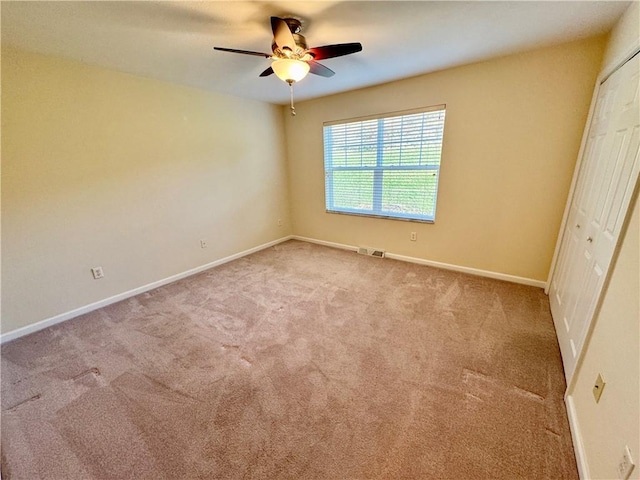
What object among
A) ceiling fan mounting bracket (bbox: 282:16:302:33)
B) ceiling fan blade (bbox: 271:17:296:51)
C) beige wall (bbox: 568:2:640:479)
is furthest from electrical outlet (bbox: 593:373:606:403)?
ceiling fan mounting bracket (bbox: 282:16:302:33)

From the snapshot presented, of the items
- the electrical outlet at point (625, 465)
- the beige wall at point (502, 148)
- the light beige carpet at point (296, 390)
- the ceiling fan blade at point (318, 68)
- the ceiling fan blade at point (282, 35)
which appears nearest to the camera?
the electrical outlet at point (625, 465)

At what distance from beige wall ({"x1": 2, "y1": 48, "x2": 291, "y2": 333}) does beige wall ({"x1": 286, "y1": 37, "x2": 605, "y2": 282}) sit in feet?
6.14

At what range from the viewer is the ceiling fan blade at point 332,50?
1.60 meters

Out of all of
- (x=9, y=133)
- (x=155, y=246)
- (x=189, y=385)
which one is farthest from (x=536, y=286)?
(x=9, y=133)

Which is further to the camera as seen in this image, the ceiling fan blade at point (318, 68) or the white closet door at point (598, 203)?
the ceiling fan blade at point (318, 68)

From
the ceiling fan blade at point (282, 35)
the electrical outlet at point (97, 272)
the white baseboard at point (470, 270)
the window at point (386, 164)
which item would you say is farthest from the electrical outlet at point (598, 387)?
the electrical outlet at point (97, 272)

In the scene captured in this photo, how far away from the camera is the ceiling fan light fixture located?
1.69 metres

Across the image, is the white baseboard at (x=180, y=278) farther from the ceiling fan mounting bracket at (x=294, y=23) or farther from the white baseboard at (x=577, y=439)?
the ceiling fan mounting bracket at (x=294, y=23)

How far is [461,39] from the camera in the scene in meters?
1.99

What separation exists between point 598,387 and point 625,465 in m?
0.35

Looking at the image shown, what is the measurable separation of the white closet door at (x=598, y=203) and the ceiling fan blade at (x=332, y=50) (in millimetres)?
1556

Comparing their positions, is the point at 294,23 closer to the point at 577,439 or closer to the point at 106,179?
the point at 106,179

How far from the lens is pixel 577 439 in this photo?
1195mm

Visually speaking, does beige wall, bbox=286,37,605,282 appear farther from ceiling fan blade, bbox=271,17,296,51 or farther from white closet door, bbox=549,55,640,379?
ceiling fan blade, bbox=271,17,296,51
